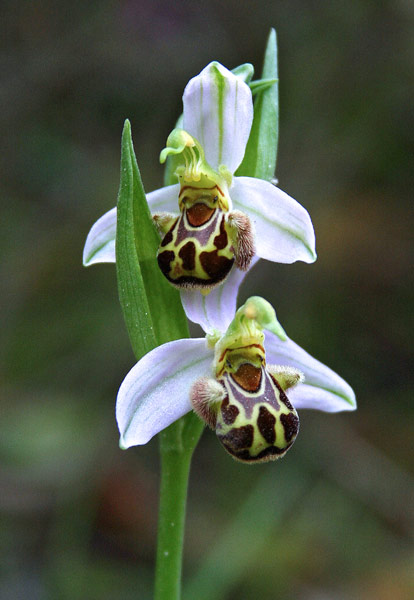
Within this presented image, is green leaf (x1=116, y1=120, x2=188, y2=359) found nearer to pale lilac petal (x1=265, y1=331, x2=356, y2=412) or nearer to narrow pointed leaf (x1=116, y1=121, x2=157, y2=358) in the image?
narrow pointed leaf (x1=116, y1=121, x2=157, y2=358)

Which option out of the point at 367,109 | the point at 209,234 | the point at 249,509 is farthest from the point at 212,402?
the point at 367,109

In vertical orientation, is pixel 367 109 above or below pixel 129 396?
above

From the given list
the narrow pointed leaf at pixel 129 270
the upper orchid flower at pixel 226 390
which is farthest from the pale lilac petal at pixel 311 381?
the narrow pointed leaf at pixel 129 270

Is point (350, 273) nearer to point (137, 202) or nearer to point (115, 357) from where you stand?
point (115, 357)

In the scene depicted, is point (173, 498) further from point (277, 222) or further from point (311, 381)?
point (277, 222)

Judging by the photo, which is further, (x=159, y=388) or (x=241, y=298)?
(x=241, y=298)

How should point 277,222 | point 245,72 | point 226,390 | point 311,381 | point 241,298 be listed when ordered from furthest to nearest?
1. point 241,298
2. point 311,381
3. point 245,72
4. point 277,222
5. point 226,390

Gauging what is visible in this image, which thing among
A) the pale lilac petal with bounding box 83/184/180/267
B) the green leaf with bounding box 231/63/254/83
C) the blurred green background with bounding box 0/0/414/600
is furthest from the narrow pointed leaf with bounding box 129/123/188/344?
the blurred green background with bounding box 0/0/414/600

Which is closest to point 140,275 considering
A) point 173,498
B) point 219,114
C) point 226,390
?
point 226,390
